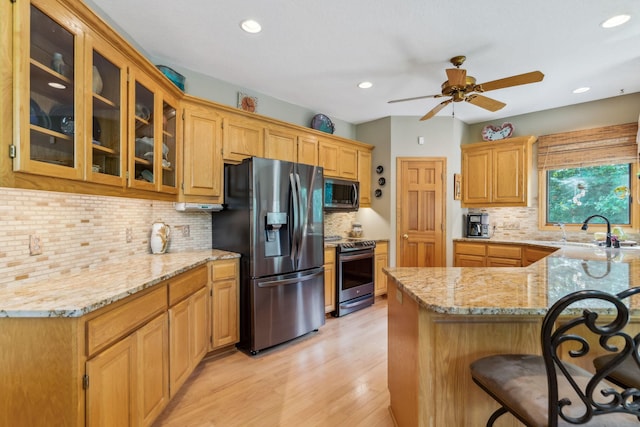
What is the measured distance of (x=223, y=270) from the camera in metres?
2.54

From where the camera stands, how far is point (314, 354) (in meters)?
2.62

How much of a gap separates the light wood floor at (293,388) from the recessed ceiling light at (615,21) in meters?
3.13

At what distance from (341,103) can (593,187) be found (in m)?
3.46

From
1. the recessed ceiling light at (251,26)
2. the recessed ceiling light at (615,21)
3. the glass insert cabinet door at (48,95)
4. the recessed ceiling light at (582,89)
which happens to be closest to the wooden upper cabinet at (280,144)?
the recessed ceiling light at (251,26)

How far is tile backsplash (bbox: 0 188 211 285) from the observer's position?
147 cm

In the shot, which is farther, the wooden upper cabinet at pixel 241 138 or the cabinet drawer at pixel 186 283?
the wooden upper cabinet at pixel 241 138

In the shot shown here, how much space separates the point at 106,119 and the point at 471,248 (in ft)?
14.1

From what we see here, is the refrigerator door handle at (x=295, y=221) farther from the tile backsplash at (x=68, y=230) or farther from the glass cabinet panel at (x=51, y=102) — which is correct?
the glass cabinet panel at (x=51, y=102)

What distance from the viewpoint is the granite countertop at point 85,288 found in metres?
1.12

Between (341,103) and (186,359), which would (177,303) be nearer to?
(186,359)

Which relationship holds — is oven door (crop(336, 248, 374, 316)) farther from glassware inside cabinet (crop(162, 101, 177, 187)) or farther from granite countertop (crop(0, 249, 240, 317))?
glassware inside cabinet (crop(162, 101, 177, 187))

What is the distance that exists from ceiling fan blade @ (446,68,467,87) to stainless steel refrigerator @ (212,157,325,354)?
148 centimetres

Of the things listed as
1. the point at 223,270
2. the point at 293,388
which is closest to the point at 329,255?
the point at 223,270

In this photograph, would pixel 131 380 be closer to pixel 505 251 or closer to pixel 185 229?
pixel 185 229
